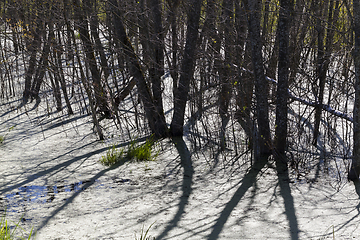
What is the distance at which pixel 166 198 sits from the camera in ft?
17.3

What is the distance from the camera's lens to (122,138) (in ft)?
27.3

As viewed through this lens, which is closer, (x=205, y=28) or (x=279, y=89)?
(x=279, y=89)

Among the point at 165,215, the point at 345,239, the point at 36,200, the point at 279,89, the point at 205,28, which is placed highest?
the point at 205,28

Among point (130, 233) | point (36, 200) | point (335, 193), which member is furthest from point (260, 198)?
point (36, 200)

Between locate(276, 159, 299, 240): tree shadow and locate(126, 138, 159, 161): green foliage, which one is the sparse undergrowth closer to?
locate(126, 138, 159, 161): green foliage

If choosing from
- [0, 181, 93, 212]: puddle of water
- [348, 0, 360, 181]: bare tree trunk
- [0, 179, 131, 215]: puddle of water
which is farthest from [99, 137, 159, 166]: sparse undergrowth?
[348, 0, 360, 181]: bare tree trunk

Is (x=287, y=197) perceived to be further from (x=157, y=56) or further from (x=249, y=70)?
(x=157, y=56)

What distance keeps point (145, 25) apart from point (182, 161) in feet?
8.78

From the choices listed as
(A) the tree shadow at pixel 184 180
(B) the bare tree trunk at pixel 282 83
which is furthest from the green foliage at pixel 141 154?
(B) the bare tree trunk at pixel 282 83

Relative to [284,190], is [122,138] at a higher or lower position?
higher

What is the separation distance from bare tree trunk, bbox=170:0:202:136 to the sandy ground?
63cm

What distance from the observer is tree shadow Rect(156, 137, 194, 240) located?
444 cm

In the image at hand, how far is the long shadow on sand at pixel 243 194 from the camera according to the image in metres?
4.27

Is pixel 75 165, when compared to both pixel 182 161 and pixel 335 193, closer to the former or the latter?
pixel 182 161
